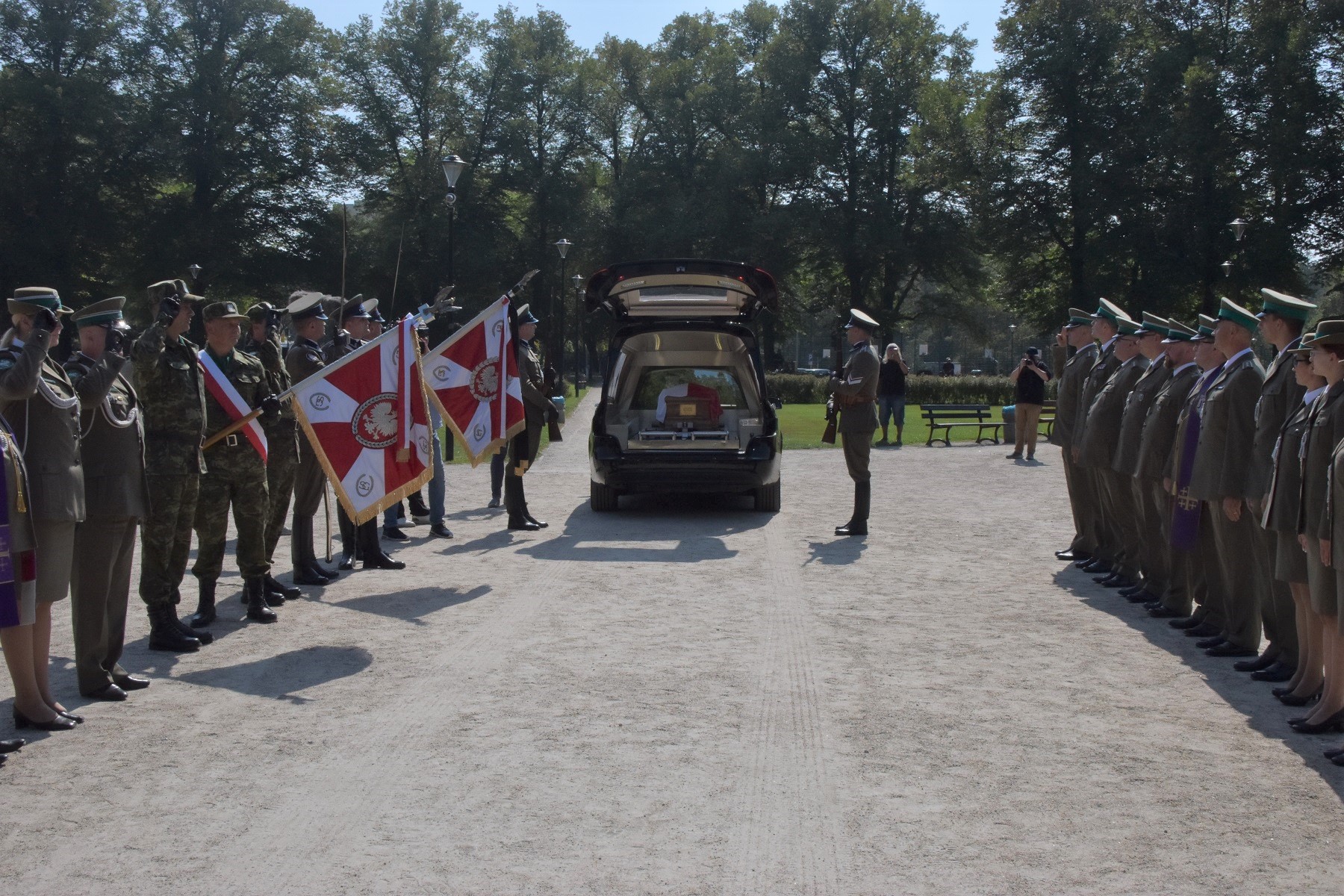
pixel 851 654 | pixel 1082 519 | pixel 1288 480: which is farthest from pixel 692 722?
pixel 1082 519

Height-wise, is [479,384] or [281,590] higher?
[479,384]

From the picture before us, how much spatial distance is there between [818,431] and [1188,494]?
21.2 meters

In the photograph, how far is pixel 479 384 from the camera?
11.1 m

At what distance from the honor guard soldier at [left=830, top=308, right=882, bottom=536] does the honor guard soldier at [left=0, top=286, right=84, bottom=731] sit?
25.2ft

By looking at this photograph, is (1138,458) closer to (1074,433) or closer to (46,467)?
(1074,433)

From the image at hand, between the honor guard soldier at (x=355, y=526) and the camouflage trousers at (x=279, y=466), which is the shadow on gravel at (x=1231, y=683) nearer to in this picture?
the honor guard soldier at (x=355, y=526)

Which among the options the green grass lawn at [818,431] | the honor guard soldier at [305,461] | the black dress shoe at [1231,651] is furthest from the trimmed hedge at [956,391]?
the black dress shoe at [1231,651]

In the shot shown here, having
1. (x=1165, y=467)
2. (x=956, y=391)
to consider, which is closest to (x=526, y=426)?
(x=1165, y=467)

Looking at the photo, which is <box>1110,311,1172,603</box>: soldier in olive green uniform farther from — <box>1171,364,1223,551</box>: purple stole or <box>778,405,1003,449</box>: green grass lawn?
<box>778,405,1003,449</box>: green grass lawn

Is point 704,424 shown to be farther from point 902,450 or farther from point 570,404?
point 570,404

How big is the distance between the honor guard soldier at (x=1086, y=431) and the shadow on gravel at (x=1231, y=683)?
635 millimetres

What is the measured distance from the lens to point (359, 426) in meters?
8.75

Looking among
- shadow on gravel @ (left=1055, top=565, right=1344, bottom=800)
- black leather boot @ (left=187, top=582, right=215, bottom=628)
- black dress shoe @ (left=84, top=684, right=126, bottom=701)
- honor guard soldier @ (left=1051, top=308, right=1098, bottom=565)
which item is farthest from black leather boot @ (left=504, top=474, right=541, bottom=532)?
black dress shoe @ (left=84, top=684, right=126, bottom=701)

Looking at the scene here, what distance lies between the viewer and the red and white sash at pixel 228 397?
785 centimetres
